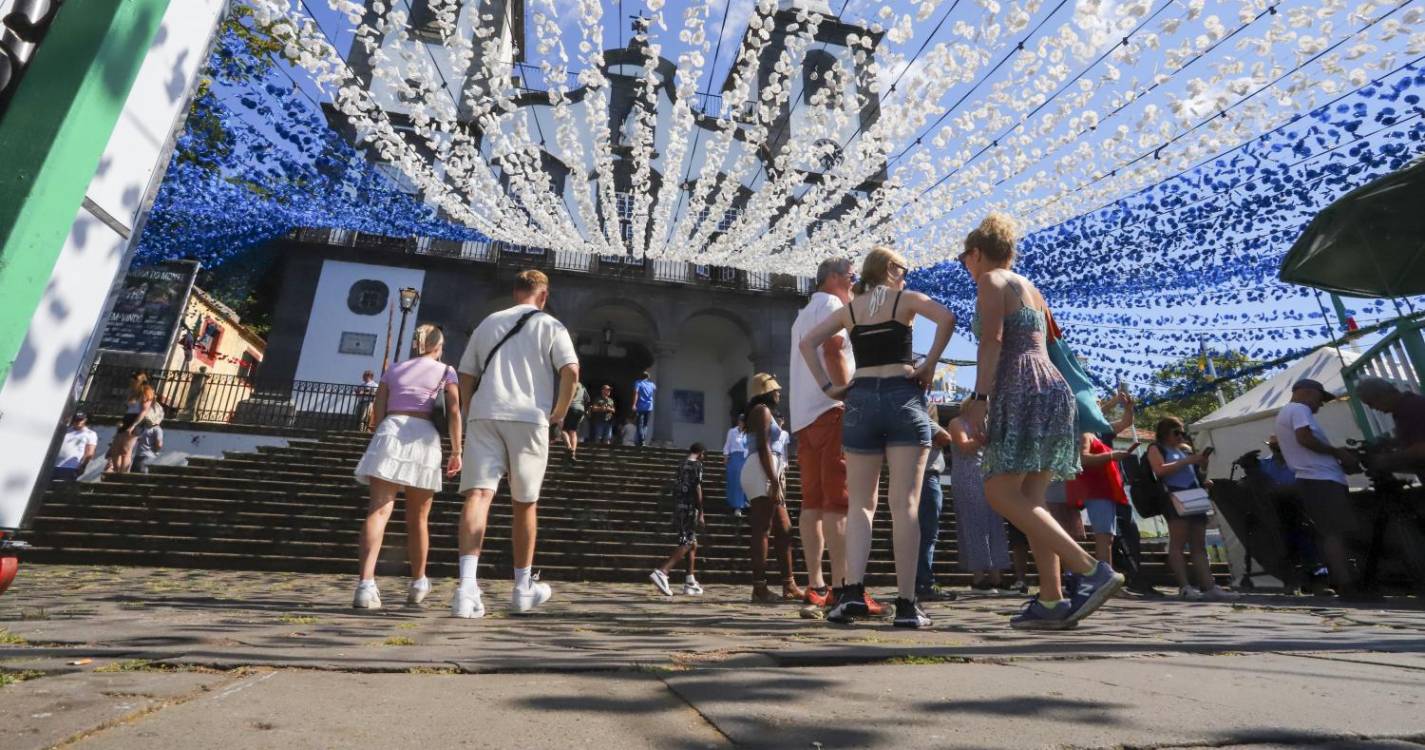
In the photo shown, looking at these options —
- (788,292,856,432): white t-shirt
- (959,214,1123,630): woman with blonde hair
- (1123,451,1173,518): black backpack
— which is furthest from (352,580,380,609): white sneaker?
(1123,451,1173,518): black backpack

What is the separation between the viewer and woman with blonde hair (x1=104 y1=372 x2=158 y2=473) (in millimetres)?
10445

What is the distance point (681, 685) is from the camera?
4.94 ft

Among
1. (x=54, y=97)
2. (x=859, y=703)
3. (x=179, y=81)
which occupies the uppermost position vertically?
(x=179, y=81)

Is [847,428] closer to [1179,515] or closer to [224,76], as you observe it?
[1179,515]

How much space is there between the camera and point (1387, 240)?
6660mm

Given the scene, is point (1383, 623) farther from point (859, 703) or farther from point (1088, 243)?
point (1088, 243)

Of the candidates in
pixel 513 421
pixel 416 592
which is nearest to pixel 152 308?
pixel 416 592

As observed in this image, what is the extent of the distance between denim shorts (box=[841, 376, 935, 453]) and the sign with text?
1660cm

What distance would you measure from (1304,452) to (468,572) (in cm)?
601

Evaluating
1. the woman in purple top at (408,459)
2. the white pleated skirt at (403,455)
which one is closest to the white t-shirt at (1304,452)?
the woman in purple top at (408,459)

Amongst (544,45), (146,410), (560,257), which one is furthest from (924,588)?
(560,257)

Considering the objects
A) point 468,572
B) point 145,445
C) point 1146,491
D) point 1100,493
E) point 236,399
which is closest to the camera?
point 468,572

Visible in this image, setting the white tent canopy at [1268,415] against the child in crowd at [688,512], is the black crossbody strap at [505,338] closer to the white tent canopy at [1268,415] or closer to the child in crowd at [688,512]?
the child in crowd at [688,512]

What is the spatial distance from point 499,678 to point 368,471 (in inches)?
105
